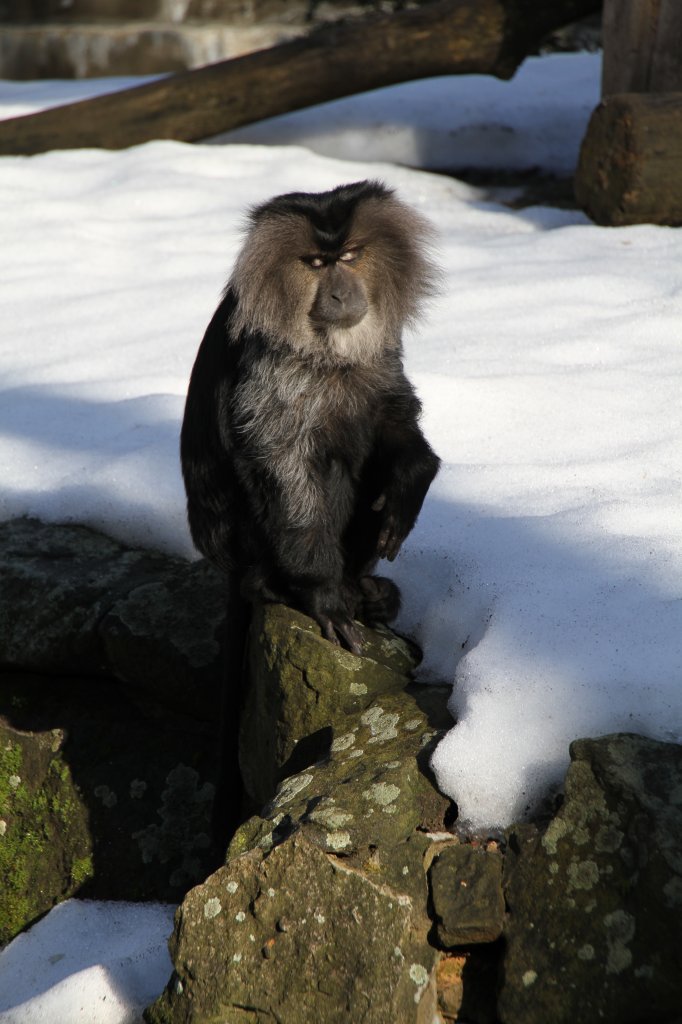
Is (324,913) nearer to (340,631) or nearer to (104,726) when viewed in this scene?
(340,631)

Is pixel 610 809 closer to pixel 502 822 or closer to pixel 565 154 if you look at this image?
pixel 502 822

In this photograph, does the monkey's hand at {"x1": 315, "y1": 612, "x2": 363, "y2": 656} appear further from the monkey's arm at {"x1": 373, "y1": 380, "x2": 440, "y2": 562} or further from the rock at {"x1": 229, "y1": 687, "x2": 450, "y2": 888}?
the rock at {"x1": 229, "y1": 687, "x2": 450, "y2": 888}

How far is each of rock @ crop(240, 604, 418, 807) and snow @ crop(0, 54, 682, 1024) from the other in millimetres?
239

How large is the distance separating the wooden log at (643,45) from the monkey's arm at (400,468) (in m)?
4.10

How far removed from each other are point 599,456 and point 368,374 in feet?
3.77

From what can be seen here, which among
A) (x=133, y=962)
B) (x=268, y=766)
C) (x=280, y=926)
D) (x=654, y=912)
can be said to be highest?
(x=654, y=912)

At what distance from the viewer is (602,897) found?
230cm

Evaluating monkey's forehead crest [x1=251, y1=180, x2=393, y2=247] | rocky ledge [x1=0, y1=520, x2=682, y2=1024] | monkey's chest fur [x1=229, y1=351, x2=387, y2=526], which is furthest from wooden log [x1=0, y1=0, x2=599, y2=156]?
rocky ledge [x1=0, y1=520, x2=682, y2=1024]

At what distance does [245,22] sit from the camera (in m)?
13.8

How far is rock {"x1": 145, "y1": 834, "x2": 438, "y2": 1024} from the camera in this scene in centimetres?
232

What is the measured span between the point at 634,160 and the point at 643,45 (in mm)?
1093

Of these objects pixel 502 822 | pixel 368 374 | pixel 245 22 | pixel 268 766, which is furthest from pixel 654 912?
pixel 245 22

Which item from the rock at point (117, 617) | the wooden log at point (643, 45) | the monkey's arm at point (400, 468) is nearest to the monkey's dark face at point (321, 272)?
the monkey's arm at point (400, 468)

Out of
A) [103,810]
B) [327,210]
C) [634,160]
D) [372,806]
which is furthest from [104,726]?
[634,160]
